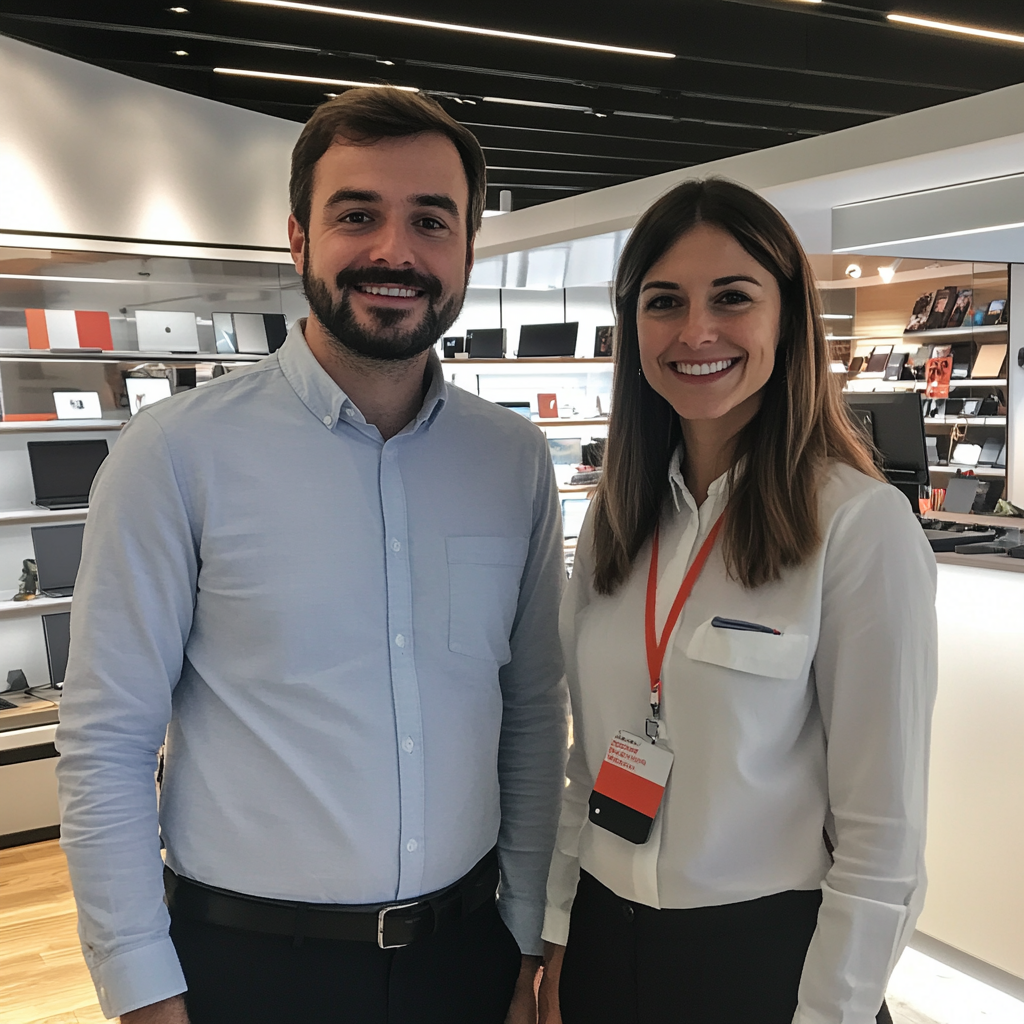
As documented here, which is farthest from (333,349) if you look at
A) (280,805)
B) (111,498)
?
(280,805)

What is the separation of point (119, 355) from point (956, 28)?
5020 millimetres

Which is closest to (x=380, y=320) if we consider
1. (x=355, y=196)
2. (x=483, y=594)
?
(x=355, y=196)

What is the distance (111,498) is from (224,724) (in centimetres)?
35

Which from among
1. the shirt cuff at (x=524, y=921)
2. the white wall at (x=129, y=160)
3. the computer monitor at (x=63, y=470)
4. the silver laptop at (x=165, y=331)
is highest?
the white wall at (x=129, y=160)

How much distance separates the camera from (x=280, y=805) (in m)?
1.36

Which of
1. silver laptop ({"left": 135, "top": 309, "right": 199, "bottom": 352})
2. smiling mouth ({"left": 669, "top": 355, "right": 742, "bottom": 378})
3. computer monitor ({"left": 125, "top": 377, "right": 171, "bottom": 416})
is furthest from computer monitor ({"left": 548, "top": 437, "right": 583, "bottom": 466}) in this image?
smiling mouth ({"left": 669, "top": 355, "right": 742, "bottom": 378})

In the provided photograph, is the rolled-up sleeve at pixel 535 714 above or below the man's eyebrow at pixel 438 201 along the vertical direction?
below

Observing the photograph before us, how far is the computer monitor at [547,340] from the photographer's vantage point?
834cm

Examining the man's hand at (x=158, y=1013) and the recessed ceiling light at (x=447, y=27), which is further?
the recessed ceiling light at (x=447, y=27)

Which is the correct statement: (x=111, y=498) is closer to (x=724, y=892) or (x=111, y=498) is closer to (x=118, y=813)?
(x=118, y=813)

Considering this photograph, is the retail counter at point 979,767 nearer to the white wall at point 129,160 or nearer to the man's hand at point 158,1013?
the man's hand at point 158,1013

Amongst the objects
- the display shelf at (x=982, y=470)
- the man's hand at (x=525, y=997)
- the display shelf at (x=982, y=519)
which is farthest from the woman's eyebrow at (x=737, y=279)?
the display shelf at (x=982, y=470)

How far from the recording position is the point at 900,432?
157 inches

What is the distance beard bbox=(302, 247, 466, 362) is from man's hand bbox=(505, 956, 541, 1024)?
0.99m
